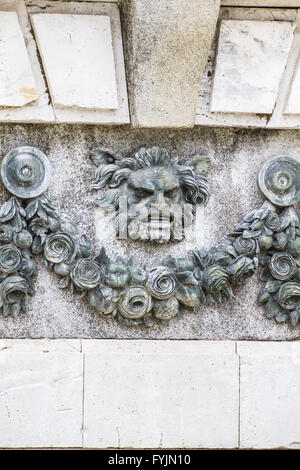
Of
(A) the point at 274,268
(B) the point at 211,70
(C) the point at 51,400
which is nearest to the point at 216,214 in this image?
(A) the point at 274,268

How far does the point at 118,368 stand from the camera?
4383mm

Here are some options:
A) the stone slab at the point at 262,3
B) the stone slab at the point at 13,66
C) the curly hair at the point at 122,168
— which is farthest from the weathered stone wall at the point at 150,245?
the stone slab at the point at 262,3

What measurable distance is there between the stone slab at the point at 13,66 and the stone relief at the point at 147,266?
0.23 metres

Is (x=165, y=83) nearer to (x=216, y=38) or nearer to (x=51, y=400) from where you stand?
(x=216, y=38)

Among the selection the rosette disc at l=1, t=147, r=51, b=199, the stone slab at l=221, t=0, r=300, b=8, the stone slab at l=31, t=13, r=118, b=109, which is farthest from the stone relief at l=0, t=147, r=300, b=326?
the stone slab at l=221, t=0, r=300, b=8

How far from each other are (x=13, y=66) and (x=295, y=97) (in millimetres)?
1192

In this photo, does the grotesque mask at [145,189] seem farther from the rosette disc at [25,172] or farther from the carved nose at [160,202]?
the rosette disc at [25,172]

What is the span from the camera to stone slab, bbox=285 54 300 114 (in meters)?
4.43

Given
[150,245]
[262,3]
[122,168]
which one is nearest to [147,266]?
[150,245]

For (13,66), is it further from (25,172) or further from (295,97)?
(295,97)

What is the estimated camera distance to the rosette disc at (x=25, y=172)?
4.30m

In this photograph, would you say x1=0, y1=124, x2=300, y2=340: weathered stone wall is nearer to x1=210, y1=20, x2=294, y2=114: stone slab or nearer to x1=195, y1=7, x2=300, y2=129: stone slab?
x1=195, y1=7, x2=300, y2=129: stone slab

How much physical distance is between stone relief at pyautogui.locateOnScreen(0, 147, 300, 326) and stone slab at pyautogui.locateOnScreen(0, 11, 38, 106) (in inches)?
9.0

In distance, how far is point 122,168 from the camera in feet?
14.4
